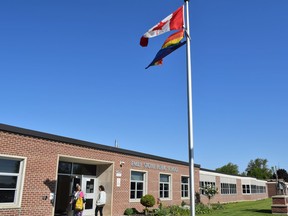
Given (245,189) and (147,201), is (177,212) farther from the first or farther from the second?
(245,189)

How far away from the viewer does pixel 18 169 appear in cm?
1507

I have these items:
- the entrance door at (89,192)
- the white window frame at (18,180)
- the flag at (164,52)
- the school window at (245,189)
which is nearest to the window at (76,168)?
the entrance door at (89,192)

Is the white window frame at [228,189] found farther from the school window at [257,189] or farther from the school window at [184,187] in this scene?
the school window at [184,187]

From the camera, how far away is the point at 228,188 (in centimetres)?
4525

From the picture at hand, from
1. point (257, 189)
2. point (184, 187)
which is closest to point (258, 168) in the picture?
point (257, 189)

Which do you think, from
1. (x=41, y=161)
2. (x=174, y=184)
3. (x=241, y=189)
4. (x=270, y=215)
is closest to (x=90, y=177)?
(x=41, y=161)

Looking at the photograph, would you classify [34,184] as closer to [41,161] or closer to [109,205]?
[41,161]

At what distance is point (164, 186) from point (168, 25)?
19373 mm

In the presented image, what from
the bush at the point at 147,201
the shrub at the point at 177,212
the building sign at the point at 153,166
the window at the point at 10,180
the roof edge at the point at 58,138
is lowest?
the shrub at the point at 177,212

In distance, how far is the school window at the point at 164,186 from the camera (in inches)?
1053

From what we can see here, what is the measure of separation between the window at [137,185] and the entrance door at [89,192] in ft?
10.1

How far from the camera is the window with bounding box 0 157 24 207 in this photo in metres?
14.3

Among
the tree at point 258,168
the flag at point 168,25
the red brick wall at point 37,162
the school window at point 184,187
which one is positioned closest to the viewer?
the flag at point 168,25

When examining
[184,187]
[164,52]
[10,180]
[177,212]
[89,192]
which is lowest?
[177,212]
